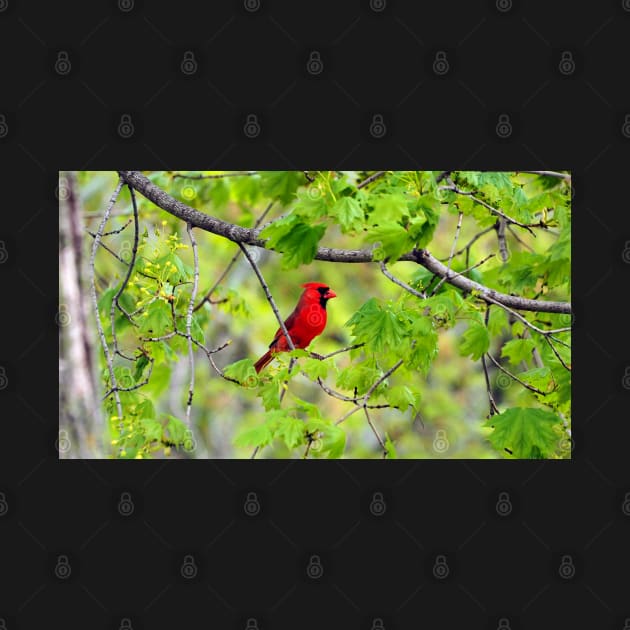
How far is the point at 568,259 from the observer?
12.2 feet

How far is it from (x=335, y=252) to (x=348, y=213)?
23.5 inches

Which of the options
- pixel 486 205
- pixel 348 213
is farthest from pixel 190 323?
pixel 486 205

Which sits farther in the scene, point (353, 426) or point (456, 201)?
point (353, 426)

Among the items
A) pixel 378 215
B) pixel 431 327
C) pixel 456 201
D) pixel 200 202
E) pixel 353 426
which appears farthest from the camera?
pixel 353 426

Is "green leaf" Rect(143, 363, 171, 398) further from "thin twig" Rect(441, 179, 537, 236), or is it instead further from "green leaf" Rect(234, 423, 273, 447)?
"thin twig" Rect(441, 179, 537, 236)

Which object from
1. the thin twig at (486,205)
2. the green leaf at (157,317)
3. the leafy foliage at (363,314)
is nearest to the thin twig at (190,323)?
the leafy foliage at (363,314)

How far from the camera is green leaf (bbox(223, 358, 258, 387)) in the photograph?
338 centimetres

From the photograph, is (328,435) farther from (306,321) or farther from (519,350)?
(519,350)

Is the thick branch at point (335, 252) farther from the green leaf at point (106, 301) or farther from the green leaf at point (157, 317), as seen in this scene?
the green leaf at point (106, 301)

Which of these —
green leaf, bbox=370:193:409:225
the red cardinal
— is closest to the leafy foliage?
green leaf, bbox=370:193:409:225
